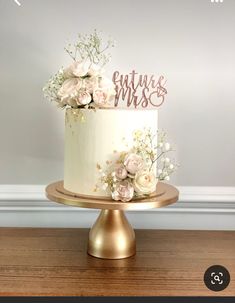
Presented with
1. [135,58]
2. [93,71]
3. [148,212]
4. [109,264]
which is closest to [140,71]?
[135,58]

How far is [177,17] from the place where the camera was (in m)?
1.33

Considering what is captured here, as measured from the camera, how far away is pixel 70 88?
103 cm

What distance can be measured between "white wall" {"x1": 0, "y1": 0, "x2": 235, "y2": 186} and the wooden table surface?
0.87 ft

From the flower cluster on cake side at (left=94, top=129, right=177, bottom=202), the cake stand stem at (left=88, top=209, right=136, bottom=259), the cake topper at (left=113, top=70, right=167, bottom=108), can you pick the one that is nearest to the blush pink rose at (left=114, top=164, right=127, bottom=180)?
the flower cluster on cake side at (left=94, top=129, right=177, bottom=202)

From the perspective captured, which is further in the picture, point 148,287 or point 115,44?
point 115,44

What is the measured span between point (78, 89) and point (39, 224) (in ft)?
1.83

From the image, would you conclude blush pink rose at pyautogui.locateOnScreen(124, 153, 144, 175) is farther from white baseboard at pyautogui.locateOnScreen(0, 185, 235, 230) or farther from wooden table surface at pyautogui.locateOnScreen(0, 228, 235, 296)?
white baseboard at pyautogui.locateOnScreen(0, 185, 235, 230)

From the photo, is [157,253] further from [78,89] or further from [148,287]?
[78,89]

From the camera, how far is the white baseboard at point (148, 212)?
136 centimetres

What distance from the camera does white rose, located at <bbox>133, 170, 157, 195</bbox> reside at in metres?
0.98

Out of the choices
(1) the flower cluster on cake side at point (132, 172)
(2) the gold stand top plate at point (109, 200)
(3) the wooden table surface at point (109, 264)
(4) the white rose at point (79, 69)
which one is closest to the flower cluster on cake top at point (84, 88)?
(4) the white rose at point (79, 69)

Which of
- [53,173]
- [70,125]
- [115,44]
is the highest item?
[115,44]

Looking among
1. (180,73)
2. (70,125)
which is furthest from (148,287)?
(180,73)

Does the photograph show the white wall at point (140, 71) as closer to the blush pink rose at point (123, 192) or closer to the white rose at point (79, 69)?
the white rose at point (79, 69)
